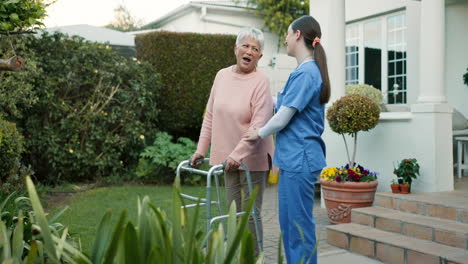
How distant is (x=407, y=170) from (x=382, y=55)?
4.41 meters

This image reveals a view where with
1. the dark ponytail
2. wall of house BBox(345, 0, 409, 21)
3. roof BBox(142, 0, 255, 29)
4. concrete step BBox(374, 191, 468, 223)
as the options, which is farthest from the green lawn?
roof BBox(142, 0, 255, 29)

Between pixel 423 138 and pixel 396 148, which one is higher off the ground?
pixel 423 138

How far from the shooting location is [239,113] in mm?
3359

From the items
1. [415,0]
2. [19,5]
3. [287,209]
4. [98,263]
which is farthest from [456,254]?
[415,0]

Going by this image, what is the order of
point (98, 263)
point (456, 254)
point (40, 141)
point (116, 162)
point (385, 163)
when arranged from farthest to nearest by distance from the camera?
1. point (116, 162)
2. point (40, 141)
3. point (385, 163)
4. point (456, 254)
5. point (98, 263)

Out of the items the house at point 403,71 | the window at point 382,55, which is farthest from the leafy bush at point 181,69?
the window at point 382,55

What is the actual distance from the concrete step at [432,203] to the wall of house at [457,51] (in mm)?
3530

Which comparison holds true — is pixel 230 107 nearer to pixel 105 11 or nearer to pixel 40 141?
pixel 40 141

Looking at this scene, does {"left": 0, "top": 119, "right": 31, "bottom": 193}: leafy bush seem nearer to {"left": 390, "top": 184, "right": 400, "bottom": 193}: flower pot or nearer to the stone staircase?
the stone staircase

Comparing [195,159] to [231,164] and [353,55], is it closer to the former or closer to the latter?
[231,164]

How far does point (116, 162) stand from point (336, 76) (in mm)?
4431

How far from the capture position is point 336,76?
278 inches

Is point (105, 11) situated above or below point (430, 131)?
above

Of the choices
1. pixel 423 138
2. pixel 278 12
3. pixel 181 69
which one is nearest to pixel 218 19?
pixel 278 12
